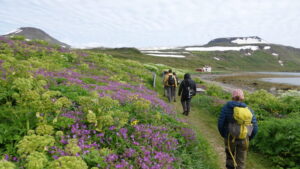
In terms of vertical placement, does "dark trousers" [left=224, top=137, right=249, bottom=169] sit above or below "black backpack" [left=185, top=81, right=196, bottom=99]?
below

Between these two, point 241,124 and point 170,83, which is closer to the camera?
point 241,124

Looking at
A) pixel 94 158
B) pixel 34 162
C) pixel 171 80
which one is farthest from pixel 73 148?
pixel 171 80

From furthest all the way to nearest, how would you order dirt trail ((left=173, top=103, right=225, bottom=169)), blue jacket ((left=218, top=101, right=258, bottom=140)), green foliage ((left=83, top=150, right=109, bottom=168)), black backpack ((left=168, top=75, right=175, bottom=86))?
black backpack ((left=168, top=75, right=175, bottom=86))
dirt trail ((left=173, top=103, right=225, bottom=169))
blue jacket ((left=218, top=101, right=258, bottom=140))
green foliage ((left=83, top=150, right=109, bottom=168))

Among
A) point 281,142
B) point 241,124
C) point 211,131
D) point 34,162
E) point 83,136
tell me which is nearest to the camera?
point 34,162

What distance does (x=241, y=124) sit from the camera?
18.8ft

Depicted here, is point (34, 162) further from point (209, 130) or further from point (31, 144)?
point (209, 130)

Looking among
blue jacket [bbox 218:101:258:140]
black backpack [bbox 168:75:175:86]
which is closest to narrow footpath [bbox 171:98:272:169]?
blue jacket [bbox 218:101:258:140]

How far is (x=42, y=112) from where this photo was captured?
545cm

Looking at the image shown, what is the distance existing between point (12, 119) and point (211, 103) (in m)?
13.8

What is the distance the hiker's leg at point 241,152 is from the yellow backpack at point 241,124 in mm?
265

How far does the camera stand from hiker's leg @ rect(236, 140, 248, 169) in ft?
19.6

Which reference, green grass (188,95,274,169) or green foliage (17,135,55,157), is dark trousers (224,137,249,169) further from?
green foliage (17,135,55,157)

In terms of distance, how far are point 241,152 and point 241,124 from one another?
3.36 feet

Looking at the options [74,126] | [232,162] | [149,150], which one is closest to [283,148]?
[232,162]
